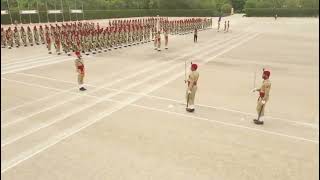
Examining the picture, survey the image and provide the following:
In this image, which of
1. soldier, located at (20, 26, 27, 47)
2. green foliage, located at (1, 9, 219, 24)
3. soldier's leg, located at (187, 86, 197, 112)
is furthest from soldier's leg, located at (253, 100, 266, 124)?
green foliage, located at (1, 9, 219, 24)

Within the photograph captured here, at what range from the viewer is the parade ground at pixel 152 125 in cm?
751

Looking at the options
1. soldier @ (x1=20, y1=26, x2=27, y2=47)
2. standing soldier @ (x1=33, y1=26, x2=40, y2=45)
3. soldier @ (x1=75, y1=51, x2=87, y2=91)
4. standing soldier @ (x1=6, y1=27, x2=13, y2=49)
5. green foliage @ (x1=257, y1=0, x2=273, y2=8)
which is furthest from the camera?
green foliage @ (x1=257, y1=0, x2=273, y2=8)

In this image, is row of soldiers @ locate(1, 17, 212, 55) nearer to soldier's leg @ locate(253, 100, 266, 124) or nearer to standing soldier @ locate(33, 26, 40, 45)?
standing soldier @ locate(33, 26, 40, 45)

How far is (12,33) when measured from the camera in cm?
2739

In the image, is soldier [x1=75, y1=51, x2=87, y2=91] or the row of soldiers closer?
soldier [x1=75, y1=51, x2=87, y2=91]

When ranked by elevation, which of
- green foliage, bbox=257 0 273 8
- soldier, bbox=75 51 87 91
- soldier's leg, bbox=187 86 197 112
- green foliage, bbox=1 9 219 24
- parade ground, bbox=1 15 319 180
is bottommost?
parade ground, bbox=1 15 319 180

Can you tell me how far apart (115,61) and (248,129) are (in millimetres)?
12513

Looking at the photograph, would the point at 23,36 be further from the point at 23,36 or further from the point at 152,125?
the point at 152,125

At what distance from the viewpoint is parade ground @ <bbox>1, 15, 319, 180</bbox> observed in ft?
24.6

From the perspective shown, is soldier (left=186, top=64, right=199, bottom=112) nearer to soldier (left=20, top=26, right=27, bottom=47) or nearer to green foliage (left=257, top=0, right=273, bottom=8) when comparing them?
soldier (left=20, top=26, right=27, bottom=47)

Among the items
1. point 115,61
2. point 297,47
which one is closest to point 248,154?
point 115,61

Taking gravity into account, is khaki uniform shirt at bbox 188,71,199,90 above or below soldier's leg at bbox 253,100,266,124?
above

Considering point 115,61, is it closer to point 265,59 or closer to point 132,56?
point 132,56

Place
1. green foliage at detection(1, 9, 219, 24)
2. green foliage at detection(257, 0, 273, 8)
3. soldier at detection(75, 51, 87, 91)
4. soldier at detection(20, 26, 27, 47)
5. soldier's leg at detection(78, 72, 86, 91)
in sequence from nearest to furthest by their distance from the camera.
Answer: soldier at detection(75, 51, 87, 91) → soldier's leg at detection(78, 72, 86, 91) → soldier at detection(20, 26, 27, 47) → green foliage at detection(1, 9, 219, 24) → green foliage at detection(257, 0, 273, 8)
